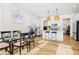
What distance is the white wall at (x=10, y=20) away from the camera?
7.91ft

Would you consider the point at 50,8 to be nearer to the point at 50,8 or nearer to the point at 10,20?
the point at 50,8

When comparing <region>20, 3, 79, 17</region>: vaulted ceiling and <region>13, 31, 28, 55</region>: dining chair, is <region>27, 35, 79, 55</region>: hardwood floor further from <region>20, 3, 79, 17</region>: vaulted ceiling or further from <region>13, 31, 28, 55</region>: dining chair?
<region>20, 3, 79, 17</region>: vaulted ceiling

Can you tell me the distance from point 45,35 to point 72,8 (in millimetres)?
1077

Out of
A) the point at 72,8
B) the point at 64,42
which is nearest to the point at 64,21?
the point at 72,8

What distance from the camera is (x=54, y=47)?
110 inches

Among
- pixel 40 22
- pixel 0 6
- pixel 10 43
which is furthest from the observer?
pixel 40 22

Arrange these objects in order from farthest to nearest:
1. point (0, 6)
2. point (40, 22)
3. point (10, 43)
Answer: point (40, 22), point (10, 43), point (0, 6)

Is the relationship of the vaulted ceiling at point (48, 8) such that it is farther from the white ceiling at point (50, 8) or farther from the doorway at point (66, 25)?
the doorway at point (66, 25)

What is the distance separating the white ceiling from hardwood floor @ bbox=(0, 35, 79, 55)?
74 cm

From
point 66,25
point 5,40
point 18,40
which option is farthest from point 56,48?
point 5,40

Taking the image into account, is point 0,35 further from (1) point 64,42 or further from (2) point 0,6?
(1) point 64,42

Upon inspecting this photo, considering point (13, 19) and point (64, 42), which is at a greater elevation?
point (13, 19)

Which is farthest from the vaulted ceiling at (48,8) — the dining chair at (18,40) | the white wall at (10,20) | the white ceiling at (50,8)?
the dining chair at (18,40)
